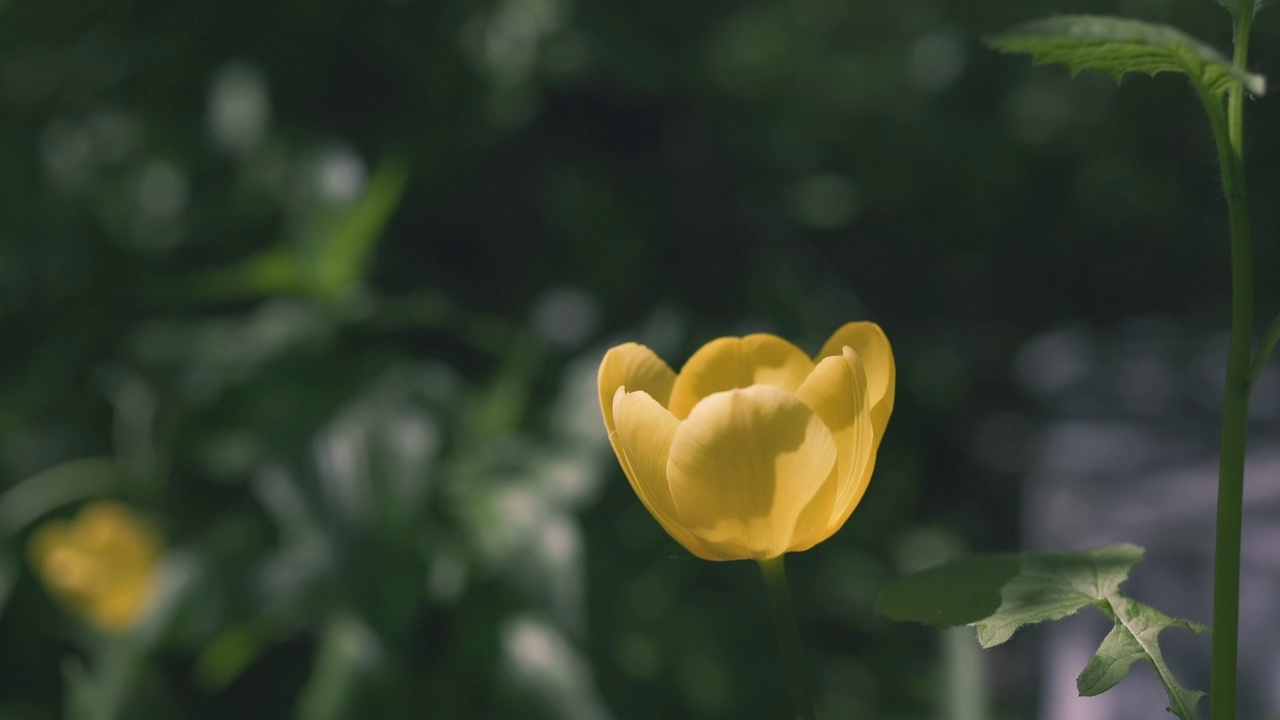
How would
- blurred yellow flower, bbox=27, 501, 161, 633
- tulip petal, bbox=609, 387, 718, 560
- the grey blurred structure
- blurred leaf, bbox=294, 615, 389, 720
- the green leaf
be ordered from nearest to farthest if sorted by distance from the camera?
the green leaf < tulip petal, bbox=609, 387, 718, 560 < the grey blurred structure < blurred leaf, bbox=294, 615, 389, 720 < blurred yellow flower, bbox=27, 501, 161, 633

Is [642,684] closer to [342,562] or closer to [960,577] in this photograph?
[342,562]

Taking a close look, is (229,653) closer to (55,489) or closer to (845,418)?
(55,489)

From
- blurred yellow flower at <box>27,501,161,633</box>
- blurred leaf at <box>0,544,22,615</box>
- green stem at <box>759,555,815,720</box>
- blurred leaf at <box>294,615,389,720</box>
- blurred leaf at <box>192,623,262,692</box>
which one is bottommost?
blurred leaf at <box>0,544,22,615</box>

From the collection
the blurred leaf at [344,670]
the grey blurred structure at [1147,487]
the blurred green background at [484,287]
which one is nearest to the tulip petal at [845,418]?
the grey blurred structure at [1147,487]

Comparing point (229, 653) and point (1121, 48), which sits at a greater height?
point (1121, 48)

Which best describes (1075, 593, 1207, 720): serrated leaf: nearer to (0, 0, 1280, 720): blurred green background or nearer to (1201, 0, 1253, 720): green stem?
(1201, 0, 1253, 720): green stem

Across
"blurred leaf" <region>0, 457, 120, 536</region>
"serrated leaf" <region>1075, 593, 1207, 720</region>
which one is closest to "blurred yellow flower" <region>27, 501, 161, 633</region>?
"blurred leaf" <region>0, 457, 120, 536</region>

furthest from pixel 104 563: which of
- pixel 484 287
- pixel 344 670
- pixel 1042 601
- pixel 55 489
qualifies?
pixel 1042 601
